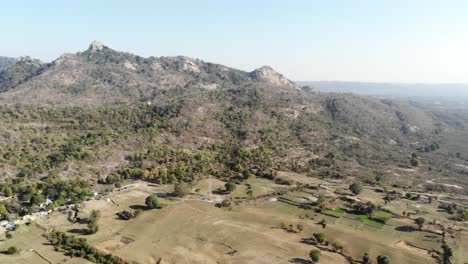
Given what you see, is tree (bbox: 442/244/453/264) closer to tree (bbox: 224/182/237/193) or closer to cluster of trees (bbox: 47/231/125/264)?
tree (bbox: 224/182/237/193)

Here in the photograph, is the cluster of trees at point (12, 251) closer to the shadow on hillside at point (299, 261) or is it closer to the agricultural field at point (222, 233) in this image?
the agricultural field at point (222, 233)

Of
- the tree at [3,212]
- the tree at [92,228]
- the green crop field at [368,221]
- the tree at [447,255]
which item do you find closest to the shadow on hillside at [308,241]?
the green crop field at [368,221]

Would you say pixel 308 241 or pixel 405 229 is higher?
pixel 405 229

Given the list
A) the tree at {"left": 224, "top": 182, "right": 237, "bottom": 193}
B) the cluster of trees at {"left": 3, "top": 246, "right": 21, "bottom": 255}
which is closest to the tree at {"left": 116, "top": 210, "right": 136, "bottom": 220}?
the cluster of trees at {"left": 3, "top": 246, "right": 21, "bottom": 255}

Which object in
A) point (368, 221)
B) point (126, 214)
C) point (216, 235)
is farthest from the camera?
point (368, 221)

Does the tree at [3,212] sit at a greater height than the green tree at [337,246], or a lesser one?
greater

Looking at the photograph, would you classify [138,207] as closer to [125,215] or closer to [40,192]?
[125,215]

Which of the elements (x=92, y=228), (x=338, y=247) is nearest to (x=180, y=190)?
(x=92, y=228)

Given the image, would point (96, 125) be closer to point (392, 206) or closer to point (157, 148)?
A: point (157, 148)
